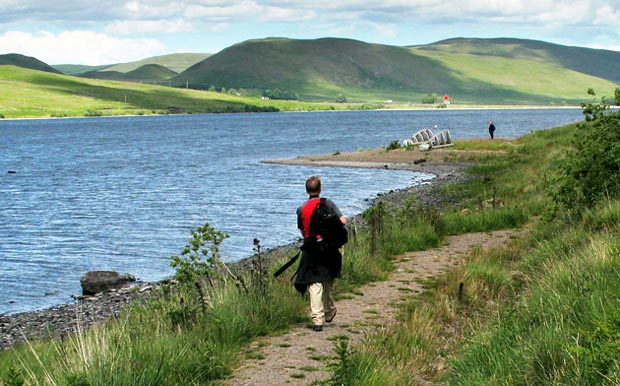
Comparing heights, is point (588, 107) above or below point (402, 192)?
above

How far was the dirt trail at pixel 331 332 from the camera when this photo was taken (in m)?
8.42

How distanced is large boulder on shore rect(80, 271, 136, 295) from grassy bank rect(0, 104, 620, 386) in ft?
25.1

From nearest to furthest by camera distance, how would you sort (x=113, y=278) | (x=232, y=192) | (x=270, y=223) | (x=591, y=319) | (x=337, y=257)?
(x=591, y=319), (x=337, y=257), (x=113, y=278), (x=270, y=223), (x=232, y=192)

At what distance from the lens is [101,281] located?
21.5 meters

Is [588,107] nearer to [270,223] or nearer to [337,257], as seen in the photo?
[337,257]

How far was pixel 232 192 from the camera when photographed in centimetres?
4681

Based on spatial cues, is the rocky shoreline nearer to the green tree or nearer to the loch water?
the loch water

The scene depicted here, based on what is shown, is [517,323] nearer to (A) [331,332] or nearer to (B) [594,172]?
(A) [331,332]

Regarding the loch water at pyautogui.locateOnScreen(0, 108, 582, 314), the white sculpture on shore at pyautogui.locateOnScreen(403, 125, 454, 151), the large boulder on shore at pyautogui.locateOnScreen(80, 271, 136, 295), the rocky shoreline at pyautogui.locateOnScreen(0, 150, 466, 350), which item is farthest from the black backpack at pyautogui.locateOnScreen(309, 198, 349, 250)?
the white sculpture on shore at pyautogui.locateOnScreen(403, 125, 454, 151)

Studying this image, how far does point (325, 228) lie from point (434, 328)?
1873 mm

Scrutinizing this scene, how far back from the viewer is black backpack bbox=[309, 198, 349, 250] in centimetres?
1003

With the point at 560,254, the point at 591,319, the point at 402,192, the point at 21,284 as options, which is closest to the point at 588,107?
the point at 560,254

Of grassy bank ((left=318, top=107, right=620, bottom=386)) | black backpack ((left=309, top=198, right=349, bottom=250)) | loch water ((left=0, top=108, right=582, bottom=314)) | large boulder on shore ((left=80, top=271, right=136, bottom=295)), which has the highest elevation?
black backpack ((left=309, top=198, right=349, bottom=250))

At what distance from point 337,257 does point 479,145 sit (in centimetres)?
5307
